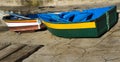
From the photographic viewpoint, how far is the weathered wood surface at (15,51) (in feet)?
38.9

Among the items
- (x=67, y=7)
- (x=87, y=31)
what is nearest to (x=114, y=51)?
(x=87, y=31)

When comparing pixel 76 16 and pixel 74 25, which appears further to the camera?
pixel 76 16

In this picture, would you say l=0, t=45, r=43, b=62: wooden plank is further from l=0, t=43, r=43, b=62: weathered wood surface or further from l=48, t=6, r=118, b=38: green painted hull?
l=48, t=6, r=118, b=38: green painted hull

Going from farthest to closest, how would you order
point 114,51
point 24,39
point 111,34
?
point 24,39, point 111,34, point 114,51

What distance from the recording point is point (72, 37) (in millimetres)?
13352

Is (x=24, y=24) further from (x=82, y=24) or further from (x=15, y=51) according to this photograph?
(x=82, y=24)

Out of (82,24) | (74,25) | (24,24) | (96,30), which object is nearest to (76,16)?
(74,25)

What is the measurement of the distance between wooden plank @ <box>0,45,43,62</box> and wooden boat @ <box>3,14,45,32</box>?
2.28 meters

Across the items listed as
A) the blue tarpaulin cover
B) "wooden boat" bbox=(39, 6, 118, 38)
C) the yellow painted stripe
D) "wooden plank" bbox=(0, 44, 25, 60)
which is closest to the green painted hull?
"wooden boat" bbox=(39, 6, 118, 38)

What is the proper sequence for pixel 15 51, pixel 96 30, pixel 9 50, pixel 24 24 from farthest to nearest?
1. pixel 24 24
2. pixel 9 50
3. pixel 15 51
4. pixel 96 30

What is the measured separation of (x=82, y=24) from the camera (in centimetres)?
1267

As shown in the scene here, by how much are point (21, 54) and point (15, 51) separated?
2.00ft

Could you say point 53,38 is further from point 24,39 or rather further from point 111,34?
point 111,34

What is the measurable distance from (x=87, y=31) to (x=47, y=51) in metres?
2.04
